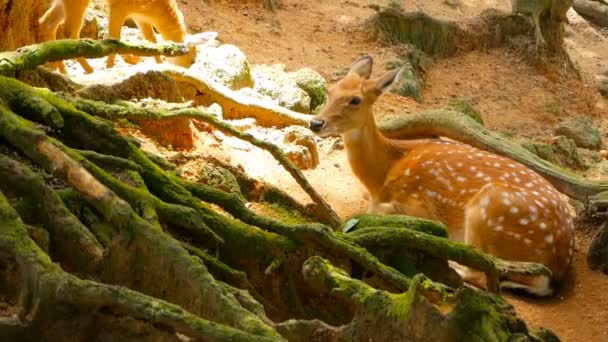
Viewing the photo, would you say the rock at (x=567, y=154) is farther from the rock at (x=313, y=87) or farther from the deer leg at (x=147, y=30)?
the deer leg at (x=147, y=30)

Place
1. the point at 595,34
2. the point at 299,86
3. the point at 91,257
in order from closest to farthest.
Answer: the point at 91,257, the point at 299,86, the point at 595,34

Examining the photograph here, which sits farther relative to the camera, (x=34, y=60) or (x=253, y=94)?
(x=253, y=94)

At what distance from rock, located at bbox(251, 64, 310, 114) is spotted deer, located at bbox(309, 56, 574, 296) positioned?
1052mm

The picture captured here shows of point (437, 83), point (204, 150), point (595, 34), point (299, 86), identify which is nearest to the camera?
point (204, 150)

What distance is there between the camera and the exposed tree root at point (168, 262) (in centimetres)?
295

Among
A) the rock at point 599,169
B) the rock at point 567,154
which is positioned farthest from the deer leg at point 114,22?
the rock at point 599,169

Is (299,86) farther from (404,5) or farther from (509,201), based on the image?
(404,5)

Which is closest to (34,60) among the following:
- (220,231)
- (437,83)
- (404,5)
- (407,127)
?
(220,231)

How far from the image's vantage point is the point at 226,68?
8.01m

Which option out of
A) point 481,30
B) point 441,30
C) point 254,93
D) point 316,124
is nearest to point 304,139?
point 316,124

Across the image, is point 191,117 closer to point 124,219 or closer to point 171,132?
point 171,132

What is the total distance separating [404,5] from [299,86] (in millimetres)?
5989

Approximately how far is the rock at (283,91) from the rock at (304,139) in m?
0.87

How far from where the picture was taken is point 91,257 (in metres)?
3.33
